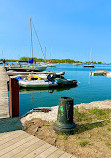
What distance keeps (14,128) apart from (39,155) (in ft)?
4.84

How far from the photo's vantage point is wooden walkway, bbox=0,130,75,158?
2.97 metres

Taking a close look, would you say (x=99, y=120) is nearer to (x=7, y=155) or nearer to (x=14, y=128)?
(x=14, y=128)

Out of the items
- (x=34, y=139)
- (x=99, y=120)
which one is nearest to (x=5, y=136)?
(x=34, y=139)

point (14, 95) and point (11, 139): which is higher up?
point (14, 95)

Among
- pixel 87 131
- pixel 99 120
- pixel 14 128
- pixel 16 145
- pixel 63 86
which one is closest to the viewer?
pixel 16 145

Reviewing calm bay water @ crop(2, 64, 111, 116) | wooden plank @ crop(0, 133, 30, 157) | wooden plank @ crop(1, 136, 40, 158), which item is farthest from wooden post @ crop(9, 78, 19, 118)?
calm bay water @ crop(2, 64, 111, 116)

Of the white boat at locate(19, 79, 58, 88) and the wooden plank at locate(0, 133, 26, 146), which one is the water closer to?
the white boat at locate(19, 79, 58, 88)

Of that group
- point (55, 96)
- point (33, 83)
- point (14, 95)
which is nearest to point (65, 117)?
point (14, 95)

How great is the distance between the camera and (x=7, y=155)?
9.61 ft

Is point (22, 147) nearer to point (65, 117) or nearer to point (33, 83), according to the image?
point (65, 117)

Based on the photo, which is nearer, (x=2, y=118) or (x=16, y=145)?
(x=16, y=145)

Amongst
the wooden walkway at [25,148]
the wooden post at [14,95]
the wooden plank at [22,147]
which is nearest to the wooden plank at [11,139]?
the wooden walkway at [25,148]

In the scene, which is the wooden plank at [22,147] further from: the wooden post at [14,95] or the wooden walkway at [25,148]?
the wooden post at [14,95]

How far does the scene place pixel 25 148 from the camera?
Result: 3.20 meters
